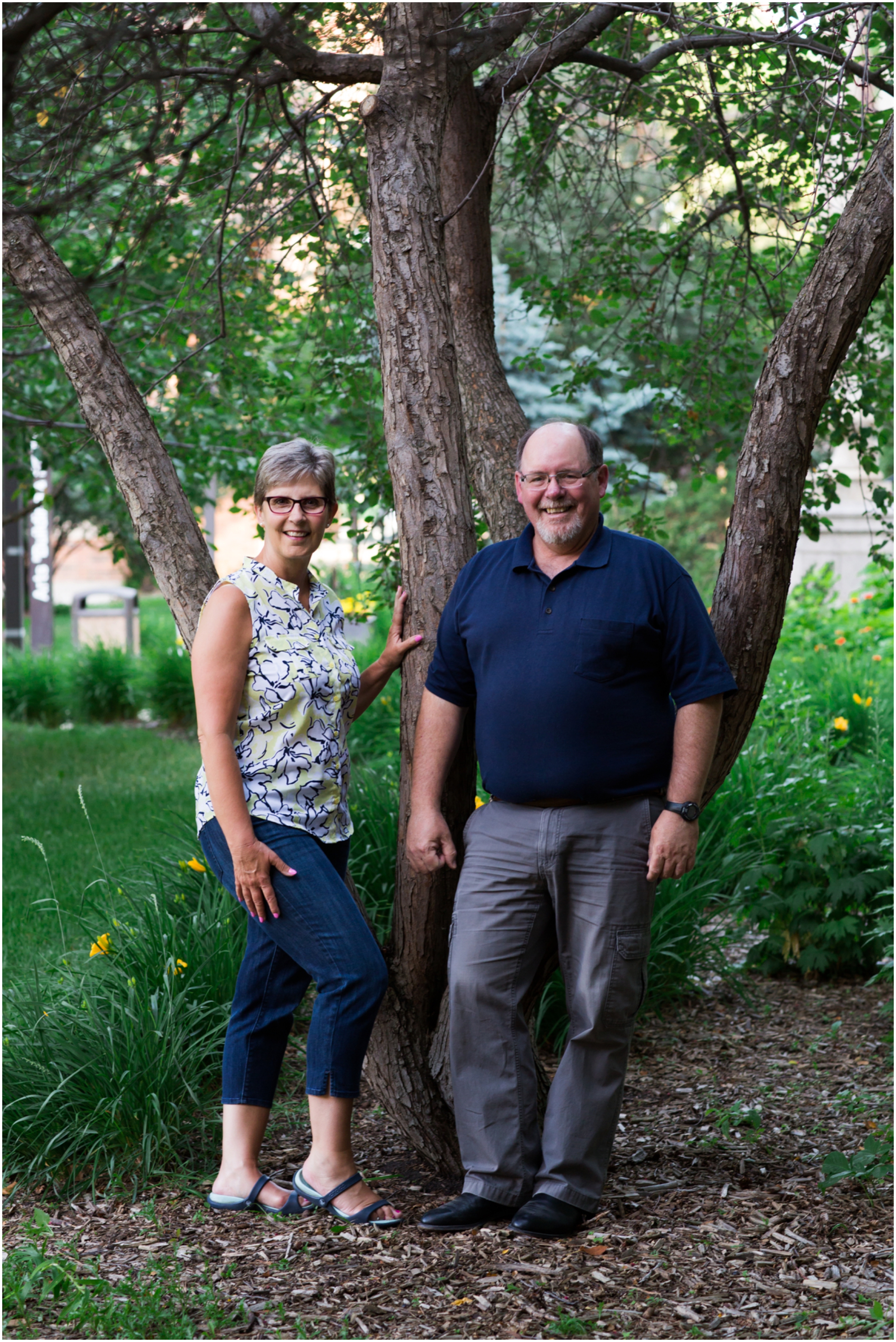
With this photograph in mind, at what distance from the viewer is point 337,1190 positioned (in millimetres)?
3107

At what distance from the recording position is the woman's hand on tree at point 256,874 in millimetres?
2969

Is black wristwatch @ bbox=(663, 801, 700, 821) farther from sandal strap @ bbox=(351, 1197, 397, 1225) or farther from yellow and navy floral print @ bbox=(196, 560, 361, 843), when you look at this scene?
sandal strap @ bbox=(351, 1197, 397, 1225)

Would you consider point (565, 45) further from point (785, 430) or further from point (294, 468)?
point (294, 468)

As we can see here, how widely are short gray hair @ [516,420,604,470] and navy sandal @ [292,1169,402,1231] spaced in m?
1.90

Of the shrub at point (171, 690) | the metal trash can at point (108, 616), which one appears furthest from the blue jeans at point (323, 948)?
the metal trash can at point (108, 616)

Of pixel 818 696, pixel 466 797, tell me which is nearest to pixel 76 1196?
pixel 466 797

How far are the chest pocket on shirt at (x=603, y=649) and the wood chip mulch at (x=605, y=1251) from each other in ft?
4.59

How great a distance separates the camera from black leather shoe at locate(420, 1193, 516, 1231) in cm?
306

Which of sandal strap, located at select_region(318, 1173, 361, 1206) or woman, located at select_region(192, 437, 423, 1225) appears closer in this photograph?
woman, located at select_region(192, 437, 423, 1225)

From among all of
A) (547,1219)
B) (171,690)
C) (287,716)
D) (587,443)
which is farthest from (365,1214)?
(171,690)

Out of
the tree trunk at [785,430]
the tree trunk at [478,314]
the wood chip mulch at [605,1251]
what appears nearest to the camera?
the wood chip mulch at [605,1251]

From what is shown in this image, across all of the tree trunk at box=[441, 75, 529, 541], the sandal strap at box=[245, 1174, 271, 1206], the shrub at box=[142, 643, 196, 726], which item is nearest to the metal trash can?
the shrub at box=[142, 643, 196, 726]

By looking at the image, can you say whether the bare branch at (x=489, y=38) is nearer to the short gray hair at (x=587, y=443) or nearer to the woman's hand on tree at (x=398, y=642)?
the short gray hair at (x=587, y=443)

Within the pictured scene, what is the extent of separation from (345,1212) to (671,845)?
1.25 meters
